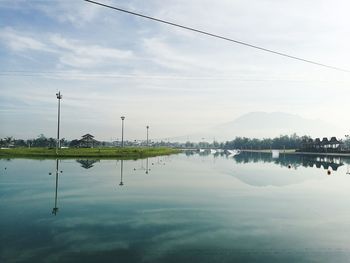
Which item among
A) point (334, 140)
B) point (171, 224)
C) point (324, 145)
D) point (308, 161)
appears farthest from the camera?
point (324, 145)

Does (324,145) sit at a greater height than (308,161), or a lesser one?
greater

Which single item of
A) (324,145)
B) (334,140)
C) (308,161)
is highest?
(334,140)

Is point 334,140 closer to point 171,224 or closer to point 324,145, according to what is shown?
point 324,145

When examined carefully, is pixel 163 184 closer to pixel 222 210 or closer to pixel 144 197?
pixel 144 197

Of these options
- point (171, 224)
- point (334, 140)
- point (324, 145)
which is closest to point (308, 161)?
point (334, 140)

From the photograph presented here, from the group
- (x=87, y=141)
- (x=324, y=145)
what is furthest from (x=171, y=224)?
(x=324, y=145)

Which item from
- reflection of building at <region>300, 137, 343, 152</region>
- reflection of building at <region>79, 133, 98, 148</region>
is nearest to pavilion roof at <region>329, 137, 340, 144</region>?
reflection of building at <region>300, 137, 343, 152</region>

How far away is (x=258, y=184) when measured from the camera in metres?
31.1

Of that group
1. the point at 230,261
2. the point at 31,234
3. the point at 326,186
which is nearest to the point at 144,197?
the point at 31,234

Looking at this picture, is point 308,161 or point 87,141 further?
point 87,141

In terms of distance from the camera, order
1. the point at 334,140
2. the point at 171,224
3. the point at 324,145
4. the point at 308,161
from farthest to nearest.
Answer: the point at 324,145
the point at 334,140
the point at 308,161
the point at 171,224

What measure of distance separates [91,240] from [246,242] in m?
5.50

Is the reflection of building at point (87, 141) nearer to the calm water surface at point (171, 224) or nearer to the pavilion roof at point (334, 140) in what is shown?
the pavilion roof at point (334, 140)

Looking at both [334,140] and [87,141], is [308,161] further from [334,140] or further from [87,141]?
[87,141]
